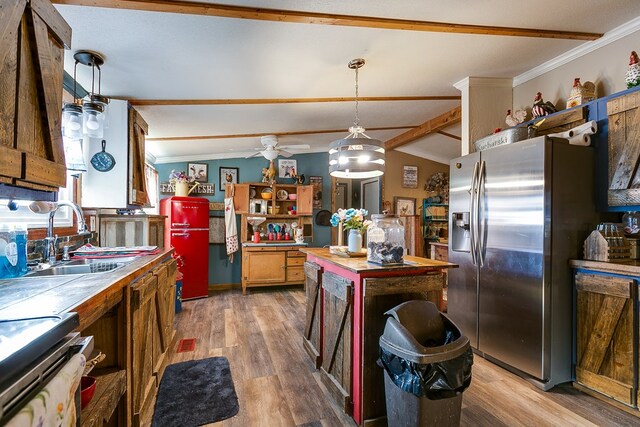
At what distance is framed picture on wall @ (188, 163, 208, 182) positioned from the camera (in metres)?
5.56

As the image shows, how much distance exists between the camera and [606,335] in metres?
2.19

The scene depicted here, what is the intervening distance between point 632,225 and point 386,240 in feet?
6.55

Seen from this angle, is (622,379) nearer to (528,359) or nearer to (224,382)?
(528,359)

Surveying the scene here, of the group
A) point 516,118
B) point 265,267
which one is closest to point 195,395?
point 265,267

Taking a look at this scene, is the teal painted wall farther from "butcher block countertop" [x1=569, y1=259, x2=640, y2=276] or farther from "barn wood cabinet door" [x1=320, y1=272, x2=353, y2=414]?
"butcher block countertop" [x1=569, y1=259, x2=640, y2=276]

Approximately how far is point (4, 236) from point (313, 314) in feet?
6.86

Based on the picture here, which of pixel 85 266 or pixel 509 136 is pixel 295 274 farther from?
pixel 509 136

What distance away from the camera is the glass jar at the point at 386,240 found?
2.06 metres

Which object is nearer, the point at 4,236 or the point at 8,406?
the point at 8,406

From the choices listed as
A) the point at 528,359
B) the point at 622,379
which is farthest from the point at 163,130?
the point at 622,379

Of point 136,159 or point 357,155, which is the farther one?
point 136,159

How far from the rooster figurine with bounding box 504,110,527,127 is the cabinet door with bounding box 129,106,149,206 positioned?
3.85m

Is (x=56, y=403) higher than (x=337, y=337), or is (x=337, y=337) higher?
(x=56, y=403)

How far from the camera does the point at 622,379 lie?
6.88 feet
